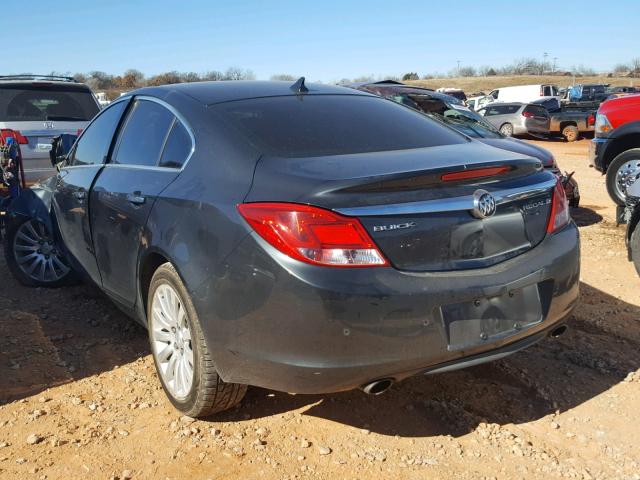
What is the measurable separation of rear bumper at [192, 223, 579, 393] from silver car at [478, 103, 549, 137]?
2063 centimetres

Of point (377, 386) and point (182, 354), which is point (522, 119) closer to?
point (182, 354)

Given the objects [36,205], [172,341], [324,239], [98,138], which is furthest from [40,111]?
[324,239]

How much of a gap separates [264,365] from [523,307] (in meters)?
1.17

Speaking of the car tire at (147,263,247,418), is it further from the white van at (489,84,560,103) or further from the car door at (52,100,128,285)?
the white van at (489,84,560,103)

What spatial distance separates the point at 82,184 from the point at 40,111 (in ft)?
15.6

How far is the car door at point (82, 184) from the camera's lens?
4203 millimetres

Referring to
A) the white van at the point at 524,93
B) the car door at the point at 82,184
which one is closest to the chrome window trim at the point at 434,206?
the car door at the point at 82,184

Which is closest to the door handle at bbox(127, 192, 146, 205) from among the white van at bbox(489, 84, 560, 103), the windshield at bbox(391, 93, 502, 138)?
the windshield at bbox(391, 93, 502, 138)

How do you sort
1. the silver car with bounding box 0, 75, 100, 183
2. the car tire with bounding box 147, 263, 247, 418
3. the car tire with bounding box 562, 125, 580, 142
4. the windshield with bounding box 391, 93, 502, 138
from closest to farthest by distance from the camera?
the car tire with bounding box 147, 263, 247, 418, the silver car with bounding box 0, 75, 100, 183, the windshield with bounding box 391, 93, 502, 138, the car tire with bounding box 562, 125, 580, 142

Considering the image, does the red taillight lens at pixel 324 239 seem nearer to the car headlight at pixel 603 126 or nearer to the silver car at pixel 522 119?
the car headlight at pixel 603 126

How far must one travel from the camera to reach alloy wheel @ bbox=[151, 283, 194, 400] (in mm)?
3143

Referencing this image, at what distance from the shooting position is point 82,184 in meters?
4.30

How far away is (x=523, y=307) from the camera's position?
2.86 metres

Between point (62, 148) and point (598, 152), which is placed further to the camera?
point (598, 152)
